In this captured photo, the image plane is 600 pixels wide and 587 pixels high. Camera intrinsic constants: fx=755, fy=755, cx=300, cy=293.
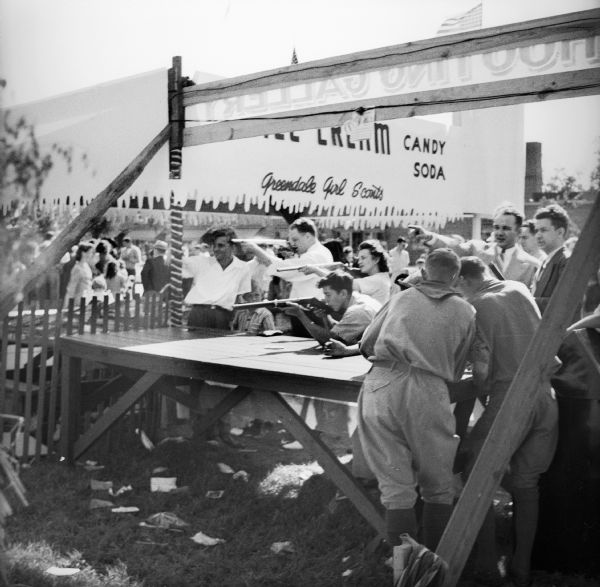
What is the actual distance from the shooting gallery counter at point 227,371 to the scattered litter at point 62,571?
1341 mm

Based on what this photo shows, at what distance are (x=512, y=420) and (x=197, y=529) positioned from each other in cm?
240

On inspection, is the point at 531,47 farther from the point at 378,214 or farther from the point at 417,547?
the point at 378,214

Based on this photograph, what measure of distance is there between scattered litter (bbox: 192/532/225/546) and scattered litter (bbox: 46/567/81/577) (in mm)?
695

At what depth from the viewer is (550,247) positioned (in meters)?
4.44

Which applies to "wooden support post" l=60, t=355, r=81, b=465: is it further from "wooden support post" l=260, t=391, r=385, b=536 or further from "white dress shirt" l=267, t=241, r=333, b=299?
"wooden support post" l=260, t=391, r=385, b=536

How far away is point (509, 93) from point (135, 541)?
11.1ft

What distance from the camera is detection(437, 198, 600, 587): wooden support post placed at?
2.75m

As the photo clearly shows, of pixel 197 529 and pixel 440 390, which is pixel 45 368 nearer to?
pixel 197 529

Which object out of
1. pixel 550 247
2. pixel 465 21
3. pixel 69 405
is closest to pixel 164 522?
pixel 69 405

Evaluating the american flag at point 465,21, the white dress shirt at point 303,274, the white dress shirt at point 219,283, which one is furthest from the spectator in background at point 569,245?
the white dress shirt at point 219,283

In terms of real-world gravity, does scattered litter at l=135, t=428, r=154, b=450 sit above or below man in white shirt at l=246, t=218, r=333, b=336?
below

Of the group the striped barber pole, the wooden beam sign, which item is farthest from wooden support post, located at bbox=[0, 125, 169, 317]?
the striped barber pole

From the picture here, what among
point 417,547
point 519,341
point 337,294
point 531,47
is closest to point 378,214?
point 337,294

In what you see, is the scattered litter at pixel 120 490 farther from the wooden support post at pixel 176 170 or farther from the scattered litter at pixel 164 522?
the wooden support post at pixel 176 170
